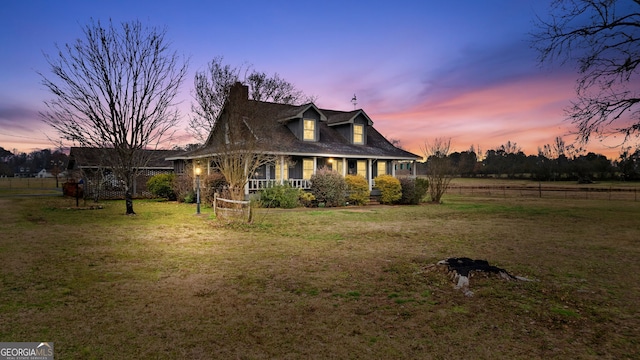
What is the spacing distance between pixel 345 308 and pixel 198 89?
21671 millimetres

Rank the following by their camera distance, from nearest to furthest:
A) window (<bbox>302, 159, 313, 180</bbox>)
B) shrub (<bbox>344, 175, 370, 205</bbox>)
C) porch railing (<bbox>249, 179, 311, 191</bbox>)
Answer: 1. porch railing (<bbox>249, 179, 311, 191</bbox>)
2. shrub (<bbox>344, 175, 370, 205</bbox>)
3. window (<bbox>302, 159, 313, 180</bbox>)

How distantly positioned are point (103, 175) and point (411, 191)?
24926mm

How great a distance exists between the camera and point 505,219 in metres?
16.6

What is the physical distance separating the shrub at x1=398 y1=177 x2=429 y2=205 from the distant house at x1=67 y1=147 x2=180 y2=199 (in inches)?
650

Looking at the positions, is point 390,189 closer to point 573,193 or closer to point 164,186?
point 164,186

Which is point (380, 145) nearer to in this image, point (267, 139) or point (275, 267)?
point (267, 139)

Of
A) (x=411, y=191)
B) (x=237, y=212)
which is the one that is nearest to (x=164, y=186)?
(x=237, y=212)

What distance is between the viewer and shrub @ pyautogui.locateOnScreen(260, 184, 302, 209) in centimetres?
2050

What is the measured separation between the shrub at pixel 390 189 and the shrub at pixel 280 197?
20.5ft

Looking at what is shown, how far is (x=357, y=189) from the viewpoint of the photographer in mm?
22688

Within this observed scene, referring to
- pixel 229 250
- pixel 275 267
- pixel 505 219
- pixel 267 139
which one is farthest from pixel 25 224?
pixel 505 219

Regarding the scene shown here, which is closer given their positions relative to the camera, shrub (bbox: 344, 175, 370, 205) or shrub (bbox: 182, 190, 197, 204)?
shrub (bbox: 344, 175, 370, 205)

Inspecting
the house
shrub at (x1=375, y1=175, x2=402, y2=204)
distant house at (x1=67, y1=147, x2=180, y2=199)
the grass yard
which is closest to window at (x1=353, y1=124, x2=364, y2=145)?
the house

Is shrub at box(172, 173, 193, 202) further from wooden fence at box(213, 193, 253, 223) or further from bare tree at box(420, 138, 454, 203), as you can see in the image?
bare tree at box(420, 138, 454, 203)
